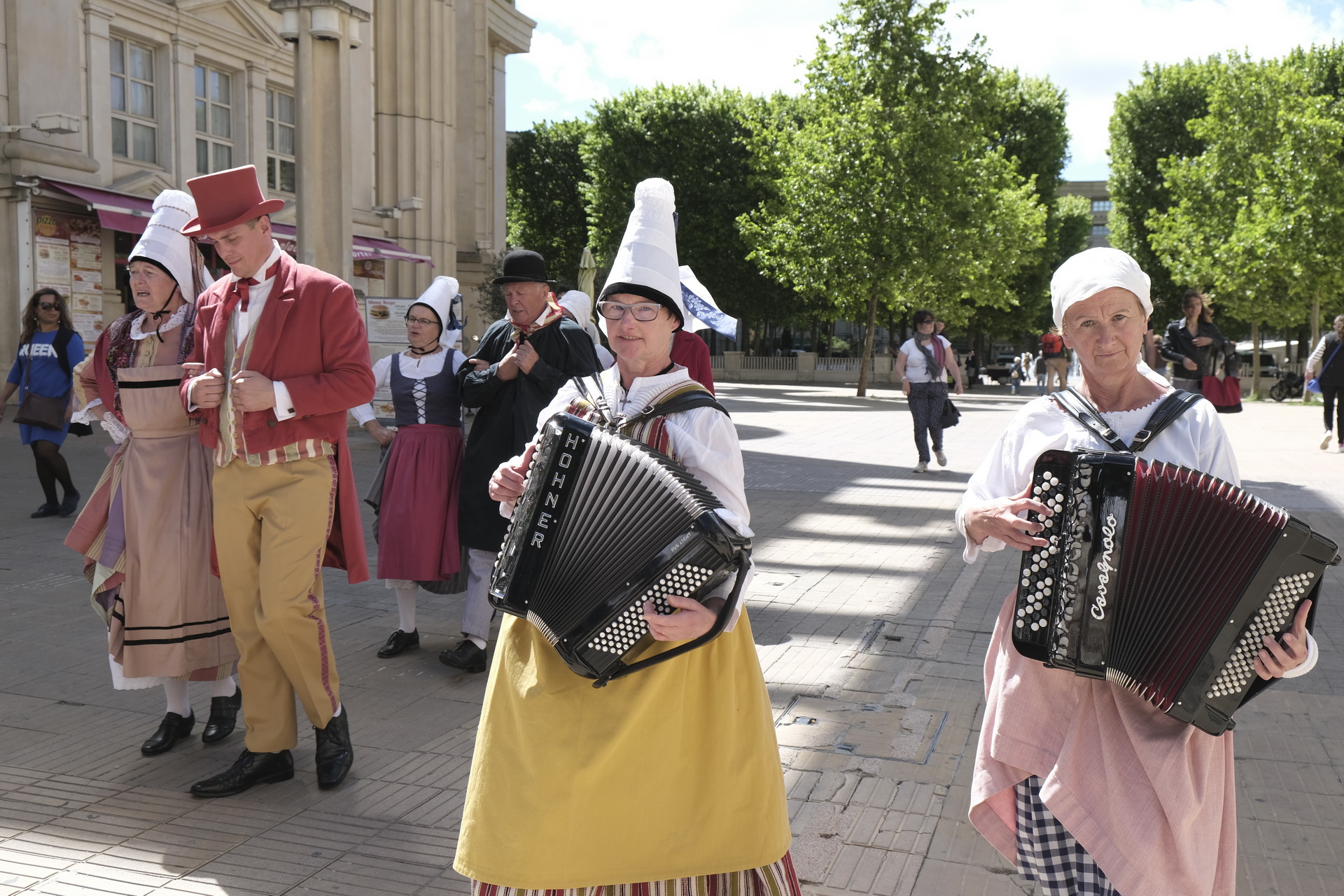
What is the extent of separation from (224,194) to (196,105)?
1782 centimetres

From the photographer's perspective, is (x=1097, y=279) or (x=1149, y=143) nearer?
(x=1097, y=279)

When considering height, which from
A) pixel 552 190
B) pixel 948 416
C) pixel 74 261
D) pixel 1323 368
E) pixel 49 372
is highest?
pixel 552 190

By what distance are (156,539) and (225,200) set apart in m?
1.29

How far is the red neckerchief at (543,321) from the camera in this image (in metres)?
5.59

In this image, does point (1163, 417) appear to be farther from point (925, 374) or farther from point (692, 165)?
point (692, 165)

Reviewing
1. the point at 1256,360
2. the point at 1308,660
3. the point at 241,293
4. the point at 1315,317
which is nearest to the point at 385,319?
the point at 241,293

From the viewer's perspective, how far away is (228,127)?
20.8 meters

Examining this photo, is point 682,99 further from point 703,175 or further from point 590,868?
point 590,868

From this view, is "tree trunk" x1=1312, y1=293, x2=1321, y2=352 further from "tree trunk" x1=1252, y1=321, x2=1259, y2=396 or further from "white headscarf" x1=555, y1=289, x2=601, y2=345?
"white headscarf" x1=555, y1=289, x2=601, y2=345

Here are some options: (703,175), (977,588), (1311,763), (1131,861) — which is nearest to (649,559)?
(1131,861)

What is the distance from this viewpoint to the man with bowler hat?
5.55 metres

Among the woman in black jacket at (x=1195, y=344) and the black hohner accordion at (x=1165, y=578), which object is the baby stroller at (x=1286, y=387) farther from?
the black hohner accordion at (x=1165, y=578)

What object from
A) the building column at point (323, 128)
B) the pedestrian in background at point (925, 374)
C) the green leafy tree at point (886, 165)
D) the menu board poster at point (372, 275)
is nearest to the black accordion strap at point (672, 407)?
the building column at point (323, 128)

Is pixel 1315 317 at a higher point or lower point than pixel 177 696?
higher
